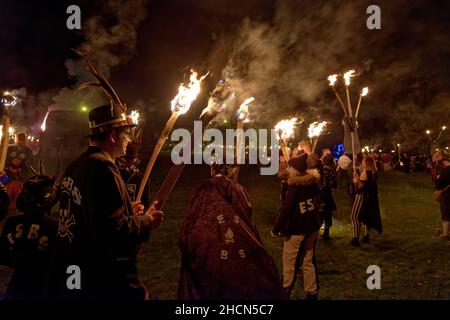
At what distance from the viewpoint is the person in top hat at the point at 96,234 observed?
2551 mm

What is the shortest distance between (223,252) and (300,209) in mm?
1491

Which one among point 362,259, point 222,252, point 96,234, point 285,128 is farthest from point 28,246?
point 362,259

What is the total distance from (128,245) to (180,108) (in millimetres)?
1534

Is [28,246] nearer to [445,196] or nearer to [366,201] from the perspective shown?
[366,201]

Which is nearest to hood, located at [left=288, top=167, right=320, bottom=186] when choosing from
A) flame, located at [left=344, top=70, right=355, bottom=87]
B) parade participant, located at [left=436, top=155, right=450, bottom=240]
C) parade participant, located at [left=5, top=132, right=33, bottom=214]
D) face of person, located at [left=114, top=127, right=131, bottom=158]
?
face of person, located at [left=114, top=127, right=131, bottom=158]

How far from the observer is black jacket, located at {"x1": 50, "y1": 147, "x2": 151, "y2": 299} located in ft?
8.36

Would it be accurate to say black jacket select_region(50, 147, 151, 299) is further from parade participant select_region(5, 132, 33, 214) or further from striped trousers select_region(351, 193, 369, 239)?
parade participant select_region(5, 132, 33, 214)

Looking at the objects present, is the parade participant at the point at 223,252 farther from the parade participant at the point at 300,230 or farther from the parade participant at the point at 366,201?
the parade participant at the point at 366,201

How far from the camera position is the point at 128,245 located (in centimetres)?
264

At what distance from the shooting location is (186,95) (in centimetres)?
373

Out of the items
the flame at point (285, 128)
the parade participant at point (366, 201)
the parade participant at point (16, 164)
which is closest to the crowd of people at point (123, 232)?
the flame at point (285, 128)
